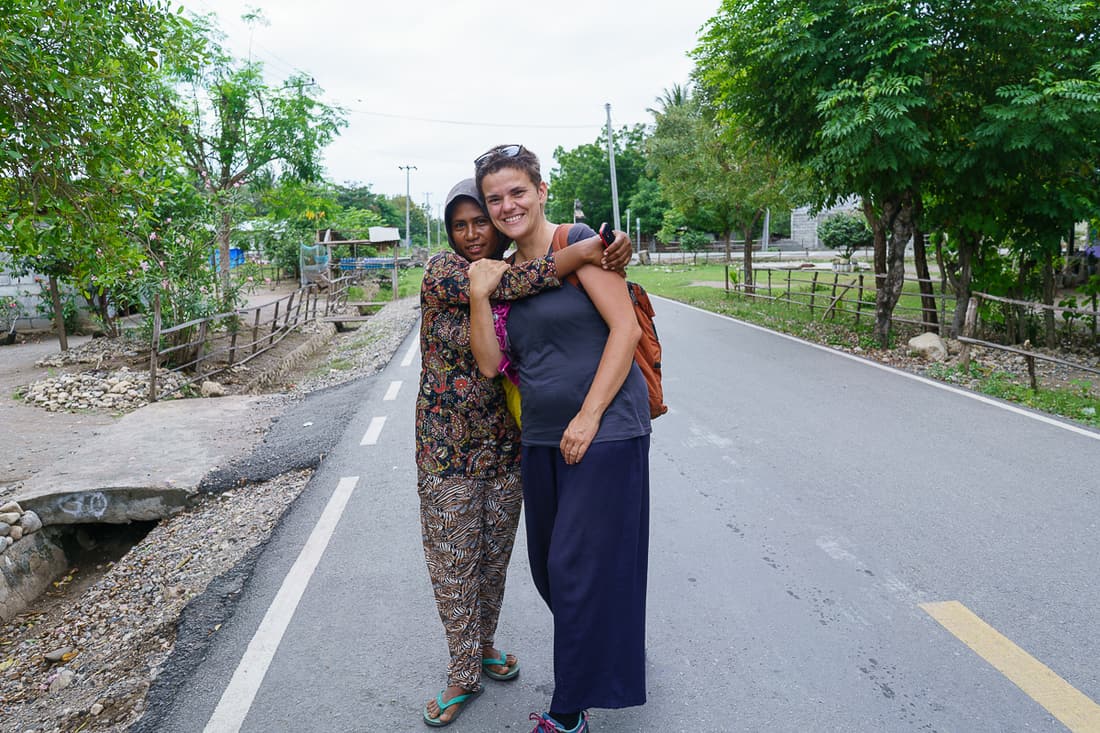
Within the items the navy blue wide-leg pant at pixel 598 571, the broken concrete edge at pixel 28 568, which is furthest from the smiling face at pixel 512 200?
the broken concrete edge at pixel 28 568

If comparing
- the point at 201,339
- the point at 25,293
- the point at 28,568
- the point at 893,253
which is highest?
the point at 893,253

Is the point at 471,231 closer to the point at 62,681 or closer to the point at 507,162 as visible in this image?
the point at 507,162

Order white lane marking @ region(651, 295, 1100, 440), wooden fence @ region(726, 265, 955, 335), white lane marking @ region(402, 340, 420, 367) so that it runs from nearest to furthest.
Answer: white lane marking @ region(651, 295, 1100, 440)
white lane marking @ region(402, 340, 420, 367)
wooden fence @ region(726, 265, 955, 335)

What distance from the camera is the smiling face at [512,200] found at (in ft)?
8.54

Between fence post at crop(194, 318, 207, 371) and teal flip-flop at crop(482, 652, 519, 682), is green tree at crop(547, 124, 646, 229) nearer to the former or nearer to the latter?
fence post at crop(194, 318, 207, 371)

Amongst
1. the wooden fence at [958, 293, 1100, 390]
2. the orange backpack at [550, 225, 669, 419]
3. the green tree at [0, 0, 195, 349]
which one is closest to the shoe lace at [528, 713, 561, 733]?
the orange backpack at [550, 225, 669, 419]

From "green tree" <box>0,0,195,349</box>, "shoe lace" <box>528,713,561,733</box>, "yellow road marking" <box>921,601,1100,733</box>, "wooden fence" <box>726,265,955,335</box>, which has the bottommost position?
"yellow road marking" <box>921,601,1100,733</box>

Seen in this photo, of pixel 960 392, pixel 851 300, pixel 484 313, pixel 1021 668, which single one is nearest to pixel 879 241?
pixel 851 300

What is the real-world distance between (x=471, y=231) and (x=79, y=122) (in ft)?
12.9

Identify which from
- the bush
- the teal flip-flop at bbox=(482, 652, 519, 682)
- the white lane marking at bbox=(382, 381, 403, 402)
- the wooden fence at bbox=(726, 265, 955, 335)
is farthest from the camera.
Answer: the bush

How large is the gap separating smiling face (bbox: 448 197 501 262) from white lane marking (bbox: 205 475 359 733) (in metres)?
1.91

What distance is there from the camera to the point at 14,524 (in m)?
5.52

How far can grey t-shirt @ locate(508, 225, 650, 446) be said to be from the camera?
2.48 metres

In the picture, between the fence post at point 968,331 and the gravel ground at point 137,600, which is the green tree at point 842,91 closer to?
the fence post at point 968,331
